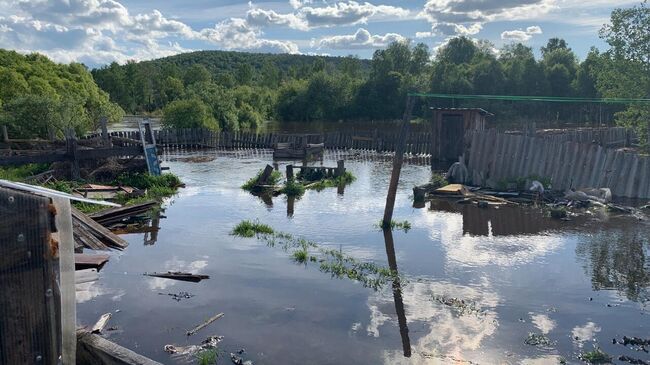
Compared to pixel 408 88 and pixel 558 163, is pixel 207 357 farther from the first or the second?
pixel 408 88

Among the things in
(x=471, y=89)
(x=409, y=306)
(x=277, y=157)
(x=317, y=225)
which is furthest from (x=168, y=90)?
(x=409, y=306)

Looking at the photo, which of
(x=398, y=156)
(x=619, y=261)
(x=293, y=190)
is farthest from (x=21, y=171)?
(x=619, y=261)

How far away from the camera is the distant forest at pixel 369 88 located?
25855 mm

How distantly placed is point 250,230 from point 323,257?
3450mm

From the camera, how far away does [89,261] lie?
45.8 ft

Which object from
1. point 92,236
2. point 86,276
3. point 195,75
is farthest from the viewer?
point 195,75

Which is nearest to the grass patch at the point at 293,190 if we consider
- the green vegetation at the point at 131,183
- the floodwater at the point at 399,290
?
the floodwater at the point at 399,290

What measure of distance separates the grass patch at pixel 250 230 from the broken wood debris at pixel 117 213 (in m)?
3.89

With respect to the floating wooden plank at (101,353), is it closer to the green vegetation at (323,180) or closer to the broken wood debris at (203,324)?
the broken wood debris at (203,324)

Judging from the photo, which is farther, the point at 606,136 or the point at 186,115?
the point at 186,115

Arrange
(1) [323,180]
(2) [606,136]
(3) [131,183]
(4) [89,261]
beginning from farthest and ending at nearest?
1. (2) [606,136]
2. (1) [323,180]
3. (3) [131,183]
4. (4) [89,261]

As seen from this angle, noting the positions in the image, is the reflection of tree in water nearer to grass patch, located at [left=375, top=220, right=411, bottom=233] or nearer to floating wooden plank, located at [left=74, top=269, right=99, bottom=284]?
grass patch, located at [left=375, top=220, right=411, bottom=233]

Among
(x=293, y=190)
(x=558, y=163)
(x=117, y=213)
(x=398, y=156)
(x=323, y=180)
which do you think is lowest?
(x=117, y=213)

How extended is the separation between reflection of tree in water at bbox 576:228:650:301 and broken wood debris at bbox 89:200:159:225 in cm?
1376
